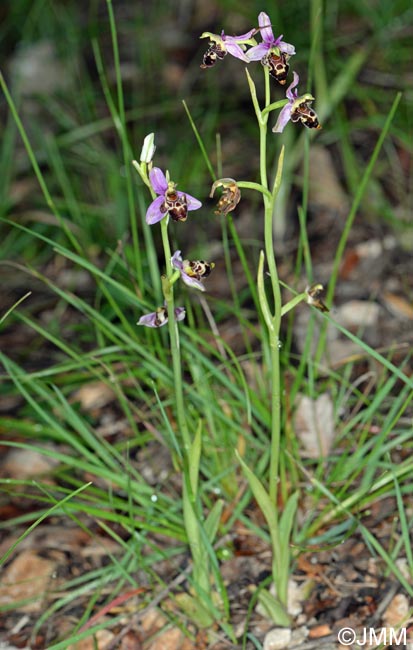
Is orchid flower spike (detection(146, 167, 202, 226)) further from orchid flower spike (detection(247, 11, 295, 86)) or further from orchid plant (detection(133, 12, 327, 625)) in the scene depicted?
orchid flower spike (detection(247, 11, 295, 86))

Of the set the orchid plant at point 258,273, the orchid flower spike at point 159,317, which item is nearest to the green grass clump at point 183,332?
the orchid plant at point 258,273

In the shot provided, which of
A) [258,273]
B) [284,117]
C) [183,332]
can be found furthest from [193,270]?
[183,332]

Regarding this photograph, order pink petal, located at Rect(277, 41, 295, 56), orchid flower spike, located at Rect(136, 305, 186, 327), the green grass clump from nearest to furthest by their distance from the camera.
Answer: pink petal, located at Rect(277, 41, 295, 56), orchid flower spike, located at Rect(136, 305, 186, 327), the green grass clump

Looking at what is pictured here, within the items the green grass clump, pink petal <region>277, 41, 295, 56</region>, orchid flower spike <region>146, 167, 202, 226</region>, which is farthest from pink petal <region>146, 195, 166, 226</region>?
pink petal <region>277, 41, 295, 56</region>

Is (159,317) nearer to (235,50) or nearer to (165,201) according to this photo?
(165,201)

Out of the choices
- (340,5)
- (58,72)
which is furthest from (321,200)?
(58,72)

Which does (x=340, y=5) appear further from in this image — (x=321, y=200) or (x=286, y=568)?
(x=286, y=568)

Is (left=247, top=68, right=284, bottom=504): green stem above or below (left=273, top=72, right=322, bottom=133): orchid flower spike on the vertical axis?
below

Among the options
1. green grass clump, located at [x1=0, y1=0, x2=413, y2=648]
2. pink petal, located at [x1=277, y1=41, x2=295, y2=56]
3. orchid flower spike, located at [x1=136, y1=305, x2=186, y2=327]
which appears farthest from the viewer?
green grass clump, located at [x1=0, y1=0, x2=413, y2=648]
